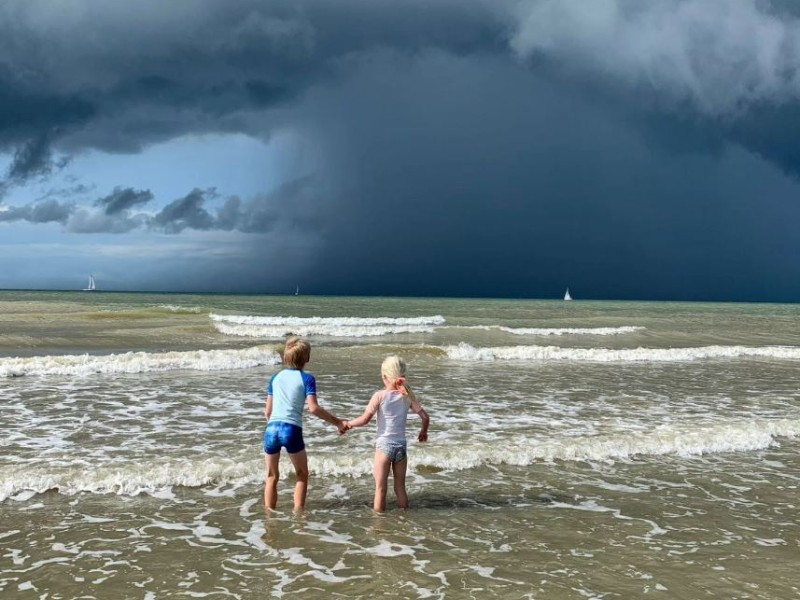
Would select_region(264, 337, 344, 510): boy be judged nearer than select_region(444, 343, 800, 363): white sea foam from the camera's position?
Yes

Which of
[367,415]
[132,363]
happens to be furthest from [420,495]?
[132,363]

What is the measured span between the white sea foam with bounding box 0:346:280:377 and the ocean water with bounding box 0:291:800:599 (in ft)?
0.91

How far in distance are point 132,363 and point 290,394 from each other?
14337 millimetres

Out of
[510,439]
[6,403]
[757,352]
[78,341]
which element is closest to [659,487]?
[510,439]

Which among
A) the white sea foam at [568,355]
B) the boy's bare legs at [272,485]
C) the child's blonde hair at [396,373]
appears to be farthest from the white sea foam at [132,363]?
the child's blonde hair at [396,373]

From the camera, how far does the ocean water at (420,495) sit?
5.70 m

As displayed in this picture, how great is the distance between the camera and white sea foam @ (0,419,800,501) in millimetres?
8102

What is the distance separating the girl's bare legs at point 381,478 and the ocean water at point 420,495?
19 cm

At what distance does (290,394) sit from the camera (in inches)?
274

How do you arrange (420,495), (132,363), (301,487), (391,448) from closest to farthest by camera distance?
(391,448)
(301,487)
(420,495)
(132,363)

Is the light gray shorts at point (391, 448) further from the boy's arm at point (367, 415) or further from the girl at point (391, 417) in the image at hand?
the boy's arm at point (367, 415)

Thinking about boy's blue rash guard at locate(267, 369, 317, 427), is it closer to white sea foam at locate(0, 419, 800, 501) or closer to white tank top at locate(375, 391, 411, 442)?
white tank top at locate(375, 391, 411, 442)

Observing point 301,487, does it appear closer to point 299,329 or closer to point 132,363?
point 132,363

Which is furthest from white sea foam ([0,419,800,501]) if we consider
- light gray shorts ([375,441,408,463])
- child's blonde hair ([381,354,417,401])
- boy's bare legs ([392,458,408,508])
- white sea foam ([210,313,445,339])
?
white sea foam ([210,313,445,339])
